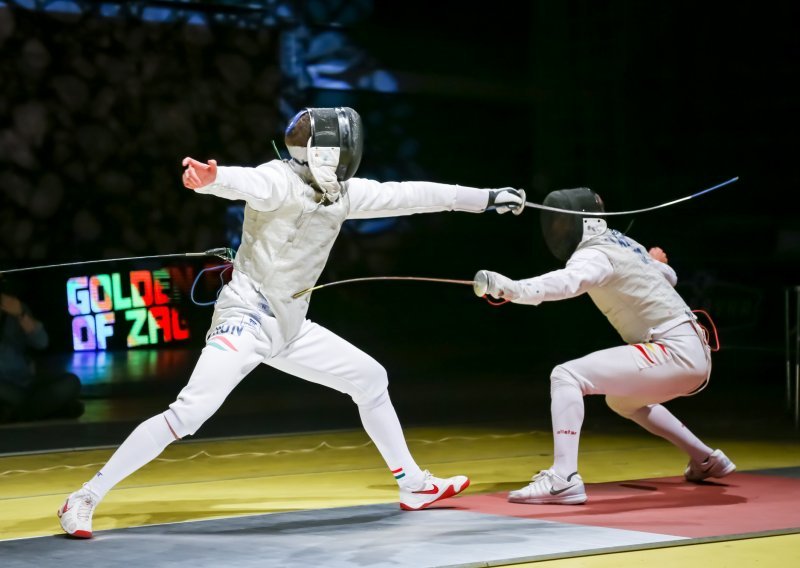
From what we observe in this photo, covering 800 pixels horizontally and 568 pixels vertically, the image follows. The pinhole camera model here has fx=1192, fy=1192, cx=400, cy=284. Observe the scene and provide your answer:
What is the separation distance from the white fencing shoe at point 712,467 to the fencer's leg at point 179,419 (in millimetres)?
1609

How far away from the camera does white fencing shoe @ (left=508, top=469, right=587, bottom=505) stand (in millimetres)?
3498

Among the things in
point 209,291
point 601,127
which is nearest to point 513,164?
point 601,127

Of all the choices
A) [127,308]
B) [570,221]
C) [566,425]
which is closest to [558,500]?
[566,425]

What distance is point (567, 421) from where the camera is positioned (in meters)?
3.54

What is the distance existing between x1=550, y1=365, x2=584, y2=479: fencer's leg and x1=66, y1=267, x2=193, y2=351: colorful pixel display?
291 centimetres

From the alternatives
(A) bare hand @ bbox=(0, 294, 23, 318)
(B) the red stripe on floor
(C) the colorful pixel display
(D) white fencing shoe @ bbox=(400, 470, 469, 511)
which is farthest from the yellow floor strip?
(A) bare hand @ bbox=(0, 294, 23, 318)

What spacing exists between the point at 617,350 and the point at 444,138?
3.34 m

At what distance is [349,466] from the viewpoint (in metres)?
4.50

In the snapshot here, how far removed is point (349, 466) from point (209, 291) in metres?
1.97

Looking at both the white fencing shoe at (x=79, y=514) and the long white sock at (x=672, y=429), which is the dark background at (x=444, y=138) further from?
the white fencing shoe at (x=79, y=514)

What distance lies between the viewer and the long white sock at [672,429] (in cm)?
383

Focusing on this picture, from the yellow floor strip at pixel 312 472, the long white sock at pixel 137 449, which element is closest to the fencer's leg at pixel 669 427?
the yellow floor strip at pixel 312 472

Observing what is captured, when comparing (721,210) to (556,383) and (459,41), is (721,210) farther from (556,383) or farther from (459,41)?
(556,383)

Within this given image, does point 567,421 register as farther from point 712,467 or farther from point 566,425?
point 712,467
